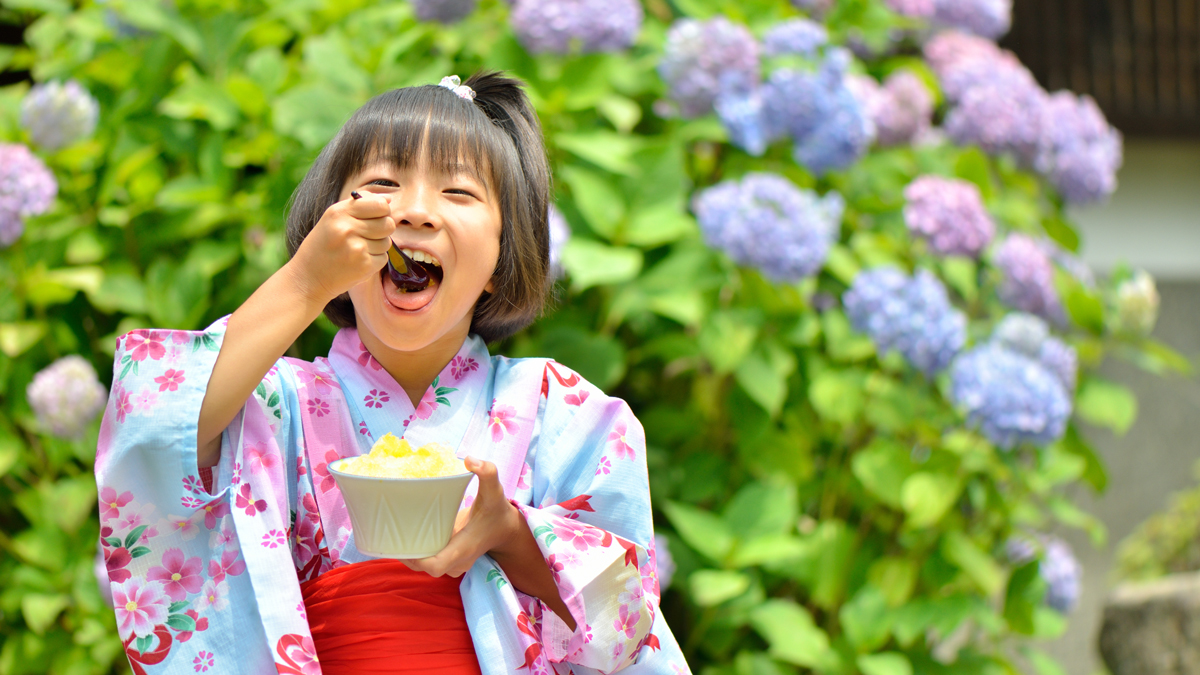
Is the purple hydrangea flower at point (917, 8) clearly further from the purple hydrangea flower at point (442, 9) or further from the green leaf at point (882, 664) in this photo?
the green leaf at point (882, 664)

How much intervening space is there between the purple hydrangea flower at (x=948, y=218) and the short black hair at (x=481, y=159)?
4.19 feet

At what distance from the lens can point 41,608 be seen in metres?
1.83

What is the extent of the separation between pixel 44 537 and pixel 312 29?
1182 millimetres

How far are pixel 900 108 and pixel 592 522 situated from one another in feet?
5.88

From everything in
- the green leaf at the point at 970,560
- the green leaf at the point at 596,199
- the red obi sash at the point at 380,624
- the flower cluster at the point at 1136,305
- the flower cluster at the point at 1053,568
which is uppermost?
the red obi sash at the point at 380,624

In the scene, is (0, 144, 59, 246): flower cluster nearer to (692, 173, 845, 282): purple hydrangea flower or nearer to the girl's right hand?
(692, 173, 845, 282): purple hydrangea flower

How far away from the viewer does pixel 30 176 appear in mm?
1880

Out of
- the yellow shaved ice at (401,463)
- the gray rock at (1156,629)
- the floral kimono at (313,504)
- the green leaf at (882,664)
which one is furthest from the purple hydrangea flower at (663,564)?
the gray rock at (1156,629)

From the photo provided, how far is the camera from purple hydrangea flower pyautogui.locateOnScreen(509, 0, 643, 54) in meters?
1.96

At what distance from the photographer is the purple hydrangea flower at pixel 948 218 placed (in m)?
2.13

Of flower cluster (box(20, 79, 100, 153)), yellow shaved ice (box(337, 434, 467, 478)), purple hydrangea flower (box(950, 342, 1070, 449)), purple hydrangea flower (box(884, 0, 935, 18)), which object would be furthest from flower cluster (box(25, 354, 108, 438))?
purple hydrangea flower (box(884, 0, 935, 18))

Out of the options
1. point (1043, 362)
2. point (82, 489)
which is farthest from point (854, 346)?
point (82, 489)

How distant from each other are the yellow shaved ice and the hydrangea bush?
3.25 ft

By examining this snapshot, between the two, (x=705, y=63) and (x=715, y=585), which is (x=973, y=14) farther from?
(x=715, y=585)
